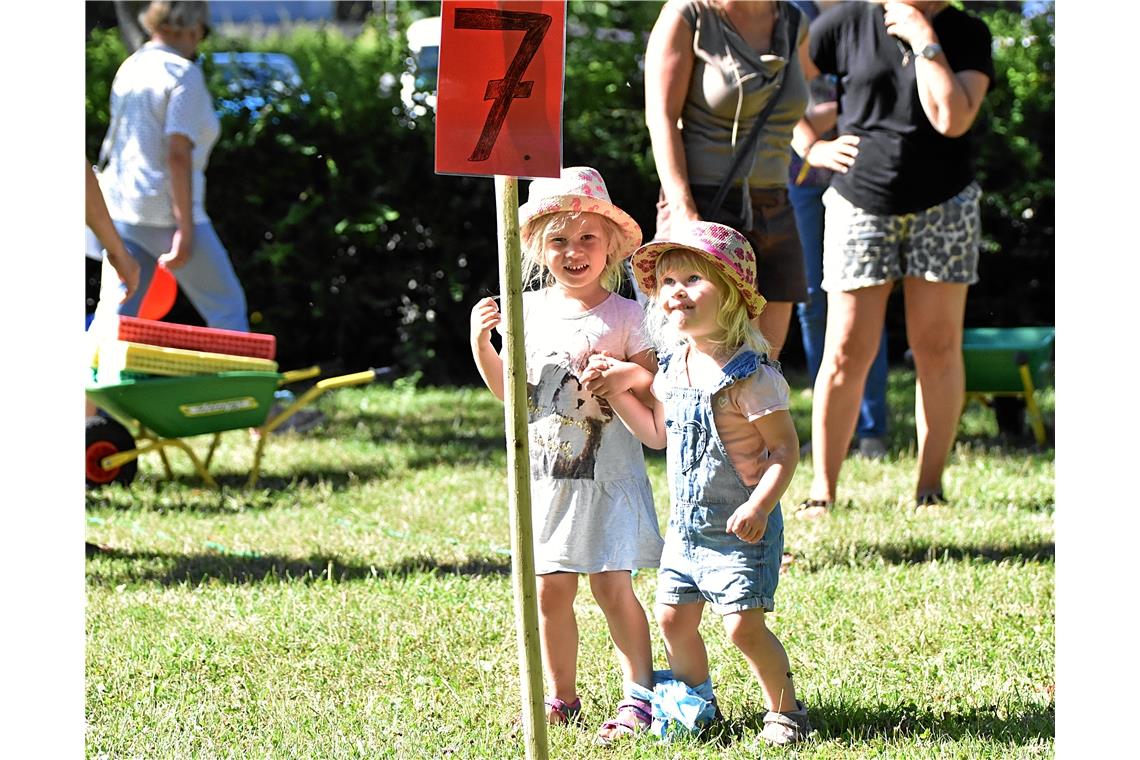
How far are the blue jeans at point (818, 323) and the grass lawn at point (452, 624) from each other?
0.51 metres

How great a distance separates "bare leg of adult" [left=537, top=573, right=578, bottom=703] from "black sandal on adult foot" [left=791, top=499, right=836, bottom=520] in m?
2.14

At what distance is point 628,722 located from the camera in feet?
10.8

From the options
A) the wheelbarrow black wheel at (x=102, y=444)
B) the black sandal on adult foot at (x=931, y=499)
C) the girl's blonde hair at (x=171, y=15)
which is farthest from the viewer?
the girl's blonde hair at (x=171, y=15)

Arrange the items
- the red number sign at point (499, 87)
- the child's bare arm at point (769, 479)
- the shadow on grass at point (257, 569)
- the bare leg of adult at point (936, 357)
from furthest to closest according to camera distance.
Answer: the bare leg of adult at point (936, 357), the shadow on grass at point (257, 569), the child's bare arm at point (769, 479), the red number sign at point (499, 87)

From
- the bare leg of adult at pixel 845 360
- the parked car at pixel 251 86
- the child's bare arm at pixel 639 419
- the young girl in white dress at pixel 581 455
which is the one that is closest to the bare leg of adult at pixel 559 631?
the young girl in white dress at pixel 581 455

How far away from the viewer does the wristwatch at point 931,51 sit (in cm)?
487

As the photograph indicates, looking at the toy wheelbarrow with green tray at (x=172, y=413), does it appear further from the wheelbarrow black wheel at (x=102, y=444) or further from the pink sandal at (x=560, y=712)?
the pink sandal at (x=560, y=712)

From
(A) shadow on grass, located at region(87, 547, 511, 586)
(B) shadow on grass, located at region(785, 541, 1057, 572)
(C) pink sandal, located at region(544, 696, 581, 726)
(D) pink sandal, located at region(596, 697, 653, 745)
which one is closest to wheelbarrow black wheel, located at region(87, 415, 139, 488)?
(A) shadow on grass, located at region(87, 547, 511, 586)

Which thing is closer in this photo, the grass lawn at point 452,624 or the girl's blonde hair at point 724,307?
the girl's blonde hair at point 724,307

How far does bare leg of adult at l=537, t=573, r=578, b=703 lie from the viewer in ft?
10.9

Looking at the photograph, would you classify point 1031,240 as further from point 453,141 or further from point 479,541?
point 453,141

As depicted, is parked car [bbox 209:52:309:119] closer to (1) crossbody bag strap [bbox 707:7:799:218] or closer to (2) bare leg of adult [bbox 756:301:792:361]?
(1) crossbody bag strap [bbox 707:7:799:218]

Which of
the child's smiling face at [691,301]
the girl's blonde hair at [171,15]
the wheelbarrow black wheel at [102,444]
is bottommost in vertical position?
the wheelbarrow black wheel at [102,444]

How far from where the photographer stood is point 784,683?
3.22 meters
